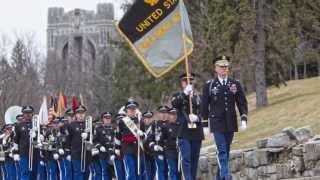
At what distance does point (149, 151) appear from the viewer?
17641 mm

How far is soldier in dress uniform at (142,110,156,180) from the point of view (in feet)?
56.6

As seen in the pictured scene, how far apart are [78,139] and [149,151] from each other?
A: 102 inches

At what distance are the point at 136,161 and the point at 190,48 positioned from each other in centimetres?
334

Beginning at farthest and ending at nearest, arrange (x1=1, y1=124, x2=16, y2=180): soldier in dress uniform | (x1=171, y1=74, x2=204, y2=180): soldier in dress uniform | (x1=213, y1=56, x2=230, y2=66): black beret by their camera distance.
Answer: (x1=1, y1=124, x2=16, y2=180): soldier in dress uniform < (x1=171, y1=74, x2=204, y2=180): soldier in dress uniform < (x1=213, y1=56, x2=230, y2=66): black beret

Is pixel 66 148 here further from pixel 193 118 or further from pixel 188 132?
pixel 193 118

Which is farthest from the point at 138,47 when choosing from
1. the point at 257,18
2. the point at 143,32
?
the point at 257,18

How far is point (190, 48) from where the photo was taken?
15094mm

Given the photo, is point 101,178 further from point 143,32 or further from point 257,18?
point 257,18

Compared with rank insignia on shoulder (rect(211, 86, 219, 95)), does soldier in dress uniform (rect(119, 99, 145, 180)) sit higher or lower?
lower

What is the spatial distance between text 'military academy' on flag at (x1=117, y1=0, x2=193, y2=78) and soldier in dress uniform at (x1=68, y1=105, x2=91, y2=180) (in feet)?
14.0

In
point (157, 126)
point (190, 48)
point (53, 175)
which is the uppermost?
point (190, 48)

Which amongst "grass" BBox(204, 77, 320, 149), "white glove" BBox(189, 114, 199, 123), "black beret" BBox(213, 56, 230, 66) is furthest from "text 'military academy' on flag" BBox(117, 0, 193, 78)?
"grass" BBox(204, 77, 320, 149)

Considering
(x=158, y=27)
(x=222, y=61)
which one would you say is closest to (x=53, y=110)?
(x=158, y=27)

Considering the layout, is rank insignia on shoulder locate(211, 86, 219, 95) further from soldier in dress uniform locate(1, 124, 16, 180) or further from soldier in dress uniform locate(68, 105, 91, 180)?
soldier in dress uniform locate(1, 124, 16, 180)
